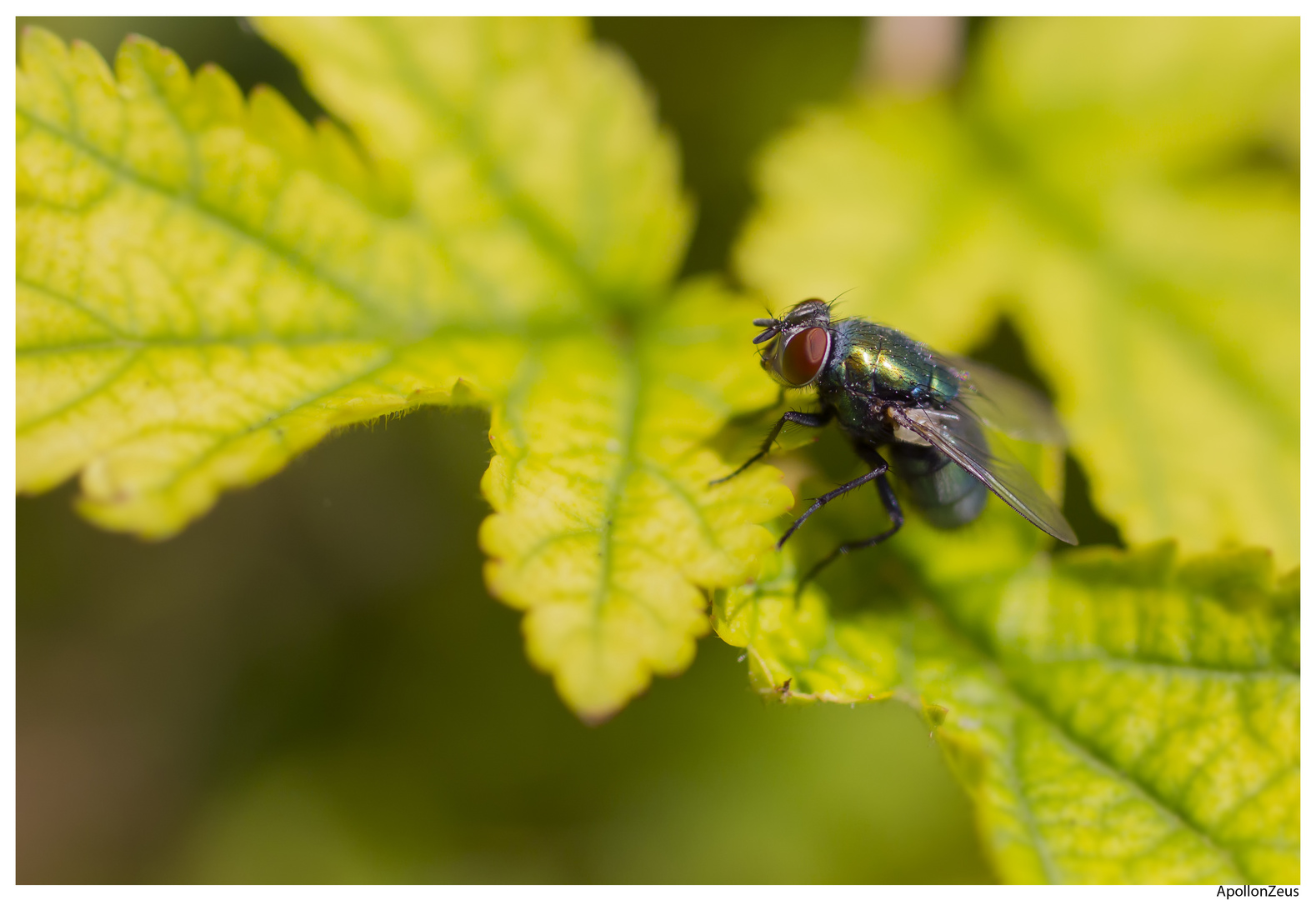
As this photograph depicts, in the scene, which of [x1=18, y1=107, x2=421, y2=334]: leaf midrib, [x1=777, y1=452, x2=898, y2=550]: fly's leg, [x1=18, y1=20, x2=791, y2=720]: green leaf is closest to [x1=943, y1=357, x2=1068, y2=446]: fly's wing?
[x1=777, y1=452, x2=898, y2=550]: fly's leg

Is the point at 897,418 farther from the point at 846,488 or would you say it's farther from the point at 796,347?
the point at 796,347

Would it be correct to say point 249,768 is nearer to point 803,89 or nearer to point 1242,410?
point 803,89

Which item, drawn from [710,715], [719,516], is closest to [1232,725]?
[719,516]

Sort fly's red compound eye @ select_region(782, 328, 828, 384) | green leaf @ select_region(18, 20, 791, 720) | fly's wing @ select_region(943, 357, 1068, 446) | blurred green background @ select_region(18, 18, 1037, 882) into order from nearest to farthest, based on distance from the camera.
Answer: green leaf @ select_region(18, 20, 791, 720)
fly's red compound eye @ select_region(782, 328, 828, 384)
fly's wing @ select_region(943, 357, 1068, 446)
blurred green background @ select_region(18, 18, 1037, 882)

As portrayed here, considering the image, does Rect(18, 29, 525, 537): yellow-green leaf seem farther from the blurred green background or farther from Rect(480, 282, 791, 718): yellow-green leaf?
the blurred green background

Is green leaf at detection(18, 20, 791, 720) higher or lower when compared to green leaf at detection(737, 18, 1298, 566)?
higher

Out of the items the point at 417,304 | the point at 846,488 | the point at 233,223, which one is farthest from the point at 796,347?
the point at 233,223

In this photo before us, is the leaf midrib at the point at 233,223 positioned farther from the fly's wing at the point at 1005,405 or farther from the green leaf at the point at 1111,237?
the fly's wing at the point at 1005,405
